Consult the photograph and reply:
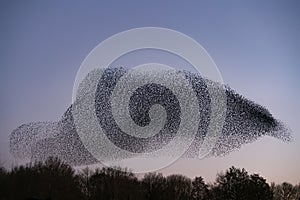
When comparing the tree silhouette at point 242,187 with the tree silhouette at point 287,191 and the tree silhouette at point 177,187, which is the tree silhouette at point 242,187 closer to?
the tree silhouette at point 177,187

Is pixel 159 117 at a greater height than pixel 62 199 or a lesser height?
greater

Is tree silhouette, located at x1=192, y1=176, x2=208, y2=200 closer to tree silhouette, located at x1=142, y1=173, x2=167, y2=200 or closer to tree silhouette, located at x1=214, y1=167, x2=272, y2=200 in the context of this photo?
tree silhouette, located at x1=214, y1=167, x2=272, y2=200

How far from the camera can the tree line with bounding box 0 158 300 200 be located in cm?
3962

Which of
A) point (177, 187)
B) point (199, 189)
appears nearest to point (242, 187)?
point (177, 187)

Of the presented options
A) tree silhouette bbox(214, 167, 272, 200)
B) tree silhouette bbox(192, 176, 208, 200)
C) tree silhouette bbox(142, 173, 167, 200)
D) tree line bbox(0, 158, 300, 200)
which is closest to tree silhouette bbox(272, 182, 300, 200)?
tree line bbox(0, 158, 300, 200)

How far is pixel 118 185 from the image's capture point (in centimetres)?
5200

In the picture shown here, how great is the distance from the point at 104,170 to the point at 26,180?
19991mm

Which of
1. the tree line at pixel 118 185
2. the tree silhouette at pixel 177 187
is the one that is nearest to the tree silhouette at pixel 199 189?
the tree line at pixel 118 185

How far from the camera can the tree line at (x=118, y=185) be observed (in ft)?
130

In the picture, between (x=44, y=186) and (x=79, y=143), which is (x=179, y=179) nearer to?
(x=44, y=186)

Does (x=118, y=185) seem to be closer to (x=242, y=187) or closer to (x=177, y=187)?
(x=177, y=187)

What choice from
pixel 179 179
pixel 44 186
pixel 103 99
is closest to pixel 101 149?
pixel 103 99

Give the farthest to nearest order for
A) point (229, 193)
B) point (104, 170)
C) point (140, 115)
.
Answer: point (229, 193)
point (104, 170)
point (140, 115)

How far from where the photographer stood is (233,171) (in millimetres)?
67562
